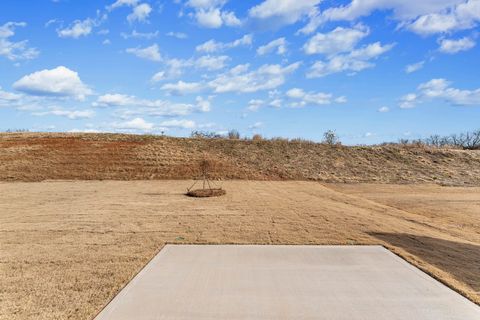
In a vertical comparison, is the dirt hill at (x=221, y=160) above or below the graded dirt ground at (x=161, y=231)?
above

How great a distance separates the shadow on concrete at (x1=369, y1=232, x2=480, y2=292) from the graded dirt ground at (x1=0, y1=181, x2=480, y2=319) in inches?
0.8

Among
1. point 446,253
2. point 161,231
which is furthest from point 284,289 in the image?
point 161,231

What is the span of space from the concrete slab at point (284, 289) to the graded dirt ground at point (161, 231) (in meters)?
0.34

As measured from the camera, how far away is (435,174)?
25.6m

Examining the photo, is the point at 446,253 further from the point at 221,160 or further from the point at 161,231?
the point at 221,160

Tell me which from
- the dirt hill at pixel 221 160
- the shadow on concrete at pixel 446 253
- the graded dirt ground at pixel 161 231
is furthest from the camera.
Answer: the dirt hill at pixel 221 160

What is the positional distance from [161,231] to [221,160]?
17075mm

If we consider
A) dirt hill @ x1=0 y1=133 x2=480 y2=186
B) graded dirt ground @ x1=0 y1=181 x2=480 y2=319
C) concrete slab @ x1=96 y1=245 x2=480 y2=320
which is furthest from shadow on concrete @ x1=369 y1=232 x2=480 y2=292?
dirt hill @ x1=0 y1=133 x2=480 y2=186

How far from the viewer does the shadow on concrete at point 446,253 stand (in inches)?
249

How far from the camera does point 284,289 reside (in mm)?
5352

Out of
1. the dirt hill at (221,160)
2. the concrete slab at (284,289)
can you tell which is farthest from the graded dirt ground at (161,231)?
the dirt hill at (221,160)

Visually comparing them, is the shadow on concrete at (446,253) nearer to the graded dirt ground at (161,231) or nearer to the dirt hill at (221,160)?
the graded dirt ground at (161,231)

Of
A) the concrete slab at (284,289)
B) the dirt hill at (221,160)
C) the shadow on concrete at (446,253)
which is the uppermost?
the dirt hill at (221,160)

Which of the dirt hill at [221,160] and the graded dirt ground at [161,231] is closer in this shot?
the graded dirt ground at [161,231]
